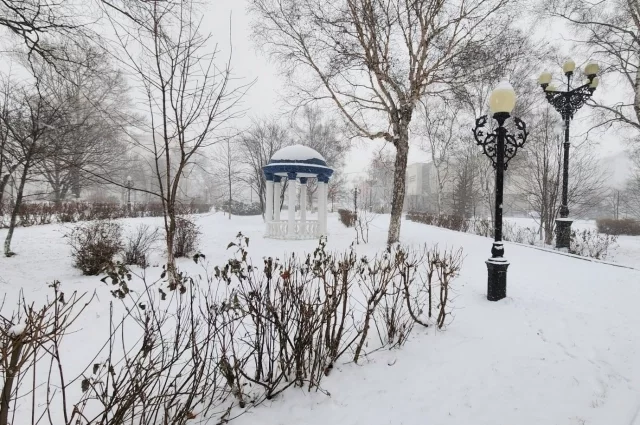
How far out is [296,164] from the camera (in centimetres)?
1060

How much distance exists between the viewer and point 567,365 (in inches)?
103

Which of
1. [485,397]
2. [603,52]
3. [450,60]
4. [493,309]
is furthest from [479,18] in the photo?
[485,397]

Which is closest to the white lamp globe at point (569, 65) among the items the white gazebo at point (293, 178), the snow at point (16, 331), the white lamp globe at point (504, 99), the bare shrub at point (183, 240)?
the white lamp globe at point (504, 99)

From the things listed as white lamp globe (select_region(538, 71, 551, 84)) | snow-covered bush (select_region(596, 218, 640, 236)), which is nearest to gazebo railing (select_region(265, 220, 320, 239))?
white lamp globe (select_region(538, 71, 551, 84))

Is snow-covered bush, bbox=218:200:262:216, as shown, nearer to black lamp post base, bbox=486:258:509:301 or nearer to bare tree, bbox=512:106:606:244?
bare tree, bbox=512:106:606:244

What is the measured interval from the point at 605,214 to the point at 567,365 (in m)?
49.8

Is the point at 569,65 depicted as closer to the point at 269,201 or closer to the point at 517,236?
the point at 517,236

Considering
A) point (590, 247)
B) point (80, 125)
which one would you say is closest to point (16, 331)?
point (80, 125)

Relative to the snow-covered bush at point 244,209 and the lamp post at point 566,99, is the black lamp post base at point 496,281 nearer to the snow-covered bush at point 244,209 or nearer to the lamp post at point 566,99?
the lamp post at point 566,99

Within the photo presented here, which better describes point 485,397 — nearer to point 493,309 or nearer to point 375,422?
point 375,422

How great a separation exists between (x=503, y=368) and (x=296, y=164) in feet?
29.5

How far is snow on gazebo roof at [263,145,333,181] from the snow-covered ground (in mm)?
7187

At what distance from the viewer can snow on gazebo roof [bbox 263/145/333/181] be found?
10.7 metres

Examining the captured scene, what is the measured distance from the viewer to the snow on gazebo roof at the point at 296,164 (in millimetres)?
10688
